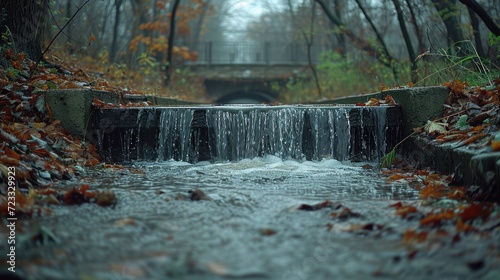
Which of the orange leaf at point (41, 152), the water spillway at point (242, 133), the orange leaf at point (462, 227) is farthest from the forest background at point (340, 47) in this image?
the orange leaf at point (462, 227)

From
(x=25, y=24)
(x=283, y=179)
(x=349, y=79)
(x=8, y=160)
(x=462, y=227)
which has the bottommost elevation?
(x=283, y=179)

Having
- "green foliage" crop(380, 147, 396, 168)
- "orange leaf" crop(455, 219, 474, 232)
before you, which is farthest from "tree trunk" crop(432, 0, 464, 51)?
"orange leaf" crop(455, 219, 474, 232)

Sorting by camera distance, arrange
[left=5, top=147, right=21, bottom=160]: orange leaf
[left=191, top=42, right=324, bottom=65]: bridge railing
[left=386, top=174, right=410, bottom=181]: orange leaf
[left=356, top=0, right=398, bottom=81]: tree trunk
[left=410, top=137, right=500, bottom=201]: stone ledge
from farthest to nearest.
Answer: [left=191, top=42, right=324, bottom=65]: bridge railing < [left=356, top=0, right=398, bottom=81]: tree trunk < [left=386, top=174, right=410, bottom=181]: orange leaf < [left=5, top=147, right=21, bottom=160]: orange leaf < [left=410, top=137, right=500, bottom=201]: stone ledge

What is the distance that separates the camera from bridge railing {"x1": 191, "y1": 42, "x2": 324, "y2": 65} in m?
31.8

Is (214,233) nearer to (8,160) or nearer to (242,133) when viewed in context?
(8,160)

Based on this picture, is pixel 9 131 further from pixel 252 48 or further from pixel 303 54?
pixel 252 48

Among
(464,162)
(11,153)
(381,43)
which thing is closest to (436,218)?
(464,162)

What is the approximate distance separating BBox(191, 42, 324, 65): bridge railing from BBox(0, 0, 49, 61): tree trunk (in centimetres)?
2196

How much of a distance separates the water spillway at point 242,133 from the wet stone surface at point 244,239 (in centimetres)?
234

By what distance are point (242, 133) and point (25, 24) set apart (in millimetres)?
3943

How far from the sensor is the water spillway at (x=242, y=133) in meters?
6.62

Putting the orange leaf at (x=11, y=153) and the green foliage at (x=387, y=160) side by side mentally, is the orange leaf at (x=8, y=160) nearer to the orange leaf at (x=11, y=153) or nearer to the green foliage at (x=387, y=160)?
the orange leaf at (x=11, y=153)

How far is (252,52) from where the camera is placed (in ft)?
116

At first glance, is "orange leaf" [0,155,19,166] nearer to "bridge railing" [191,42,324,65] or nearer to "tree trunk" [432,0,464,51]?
"tree trunk" [432,0,464,51]
